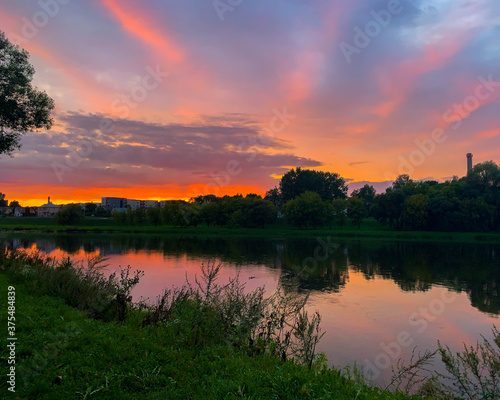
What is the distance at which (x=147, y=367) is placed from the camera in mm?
6332

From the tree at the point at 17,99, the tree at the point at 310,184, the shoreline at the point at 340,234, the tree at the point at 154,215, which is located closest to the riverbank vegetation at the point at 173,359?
the tree at the point at 17,99

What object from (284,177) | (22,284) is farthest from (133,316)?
(284,177)

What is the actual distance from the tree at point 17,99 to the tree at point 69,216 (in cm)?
8701

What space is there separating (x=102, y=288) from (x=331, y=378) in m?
7.80

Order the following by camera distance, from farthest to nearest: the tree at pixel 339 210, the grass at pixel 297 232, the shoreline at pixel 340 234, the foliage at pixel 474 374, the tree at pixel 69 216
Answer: the tree at pixel 69 216 < the tree at pixel 339 210 < the grass at pixel 297 232 < the shoreline at pixel 340 234 < the foliage at pixel 474 374

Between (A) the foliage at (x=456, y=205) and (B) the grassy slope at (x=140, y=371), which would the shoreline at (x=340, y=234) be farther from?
(B) the grassy slope at (x=140, y=371)

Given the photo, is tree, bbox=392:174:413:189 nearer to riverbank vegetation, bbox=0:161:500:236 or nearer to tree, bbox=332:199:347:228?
riverbank vegetation, bbox=0:161:500:236

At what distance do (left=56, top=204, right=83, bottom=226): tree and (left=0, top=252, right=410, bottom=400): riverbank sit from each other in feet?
334

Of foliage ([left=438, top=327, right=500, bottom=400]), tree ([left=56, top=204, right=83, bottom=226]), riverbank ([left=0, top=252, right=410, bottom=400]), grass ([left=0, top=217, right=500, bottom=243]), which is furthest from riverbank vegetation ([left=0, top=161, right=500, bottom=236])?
riverbank ([left=0, top=252, right=410, bottom=400])

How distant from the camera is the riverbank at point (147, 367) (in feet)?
17.8

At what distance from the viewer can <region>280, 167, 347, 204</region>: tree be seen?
123m

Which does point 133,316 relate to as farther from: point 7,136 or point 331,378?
point 7,136

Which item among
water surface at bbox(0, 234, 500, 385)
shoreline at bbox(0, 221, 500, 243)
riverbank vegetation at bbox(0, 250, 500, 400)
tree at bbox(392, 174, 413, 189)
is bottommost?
water surface at bbox(0, 234, 500, 385)

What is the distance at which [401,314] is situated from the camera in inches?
623
